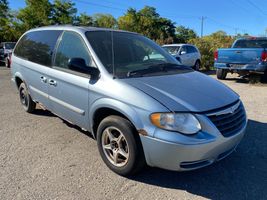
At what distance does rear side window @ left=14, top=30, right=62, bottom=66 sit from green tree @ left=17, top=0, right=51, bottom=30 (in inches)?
1154

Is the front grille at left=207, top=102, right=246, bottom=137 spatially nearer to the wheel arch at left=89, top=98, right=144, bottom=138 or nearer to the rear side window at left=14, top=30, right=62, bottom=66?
the wheel arch at left=89, top=98, right=144, bottom=138

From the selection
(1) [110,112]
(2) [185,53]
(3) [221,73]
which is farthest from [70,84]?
(2) [185,53]

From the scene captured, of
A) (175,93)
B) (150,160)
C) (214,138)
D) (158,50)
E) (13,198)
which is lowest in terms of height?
(13,198)

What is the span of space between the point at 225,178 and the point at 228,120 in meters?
0.78

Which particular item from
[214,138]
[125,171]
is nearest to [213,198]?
[214,138]

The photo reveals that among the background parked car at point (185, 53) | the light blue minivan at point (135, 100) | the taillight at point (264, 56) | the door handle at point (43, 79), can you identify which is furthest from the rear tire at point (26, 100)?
the background parked car at point (185, 53)

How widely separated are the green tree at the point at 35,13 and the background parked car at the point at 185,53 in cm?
2341

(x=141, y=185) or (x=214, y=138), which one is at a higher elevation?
(x=214, y=138)

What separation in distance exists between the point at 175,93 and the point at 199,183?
1.12 metres

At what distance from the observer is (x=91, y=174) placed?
11.0 ft

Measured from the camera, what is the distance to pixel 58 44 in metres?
4.32

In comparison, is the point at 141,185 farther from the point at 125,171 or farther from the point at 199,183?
the point at 199,183

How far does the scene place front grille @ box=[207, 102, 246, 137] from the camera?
2.90 meters

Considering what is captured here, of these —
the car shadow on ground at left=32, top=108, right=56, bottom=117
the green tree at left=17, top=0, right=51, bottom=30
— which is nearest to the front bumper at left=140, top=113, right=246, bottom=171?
the car shadow on ground at left=32, top=108, right=56, bottom=117
